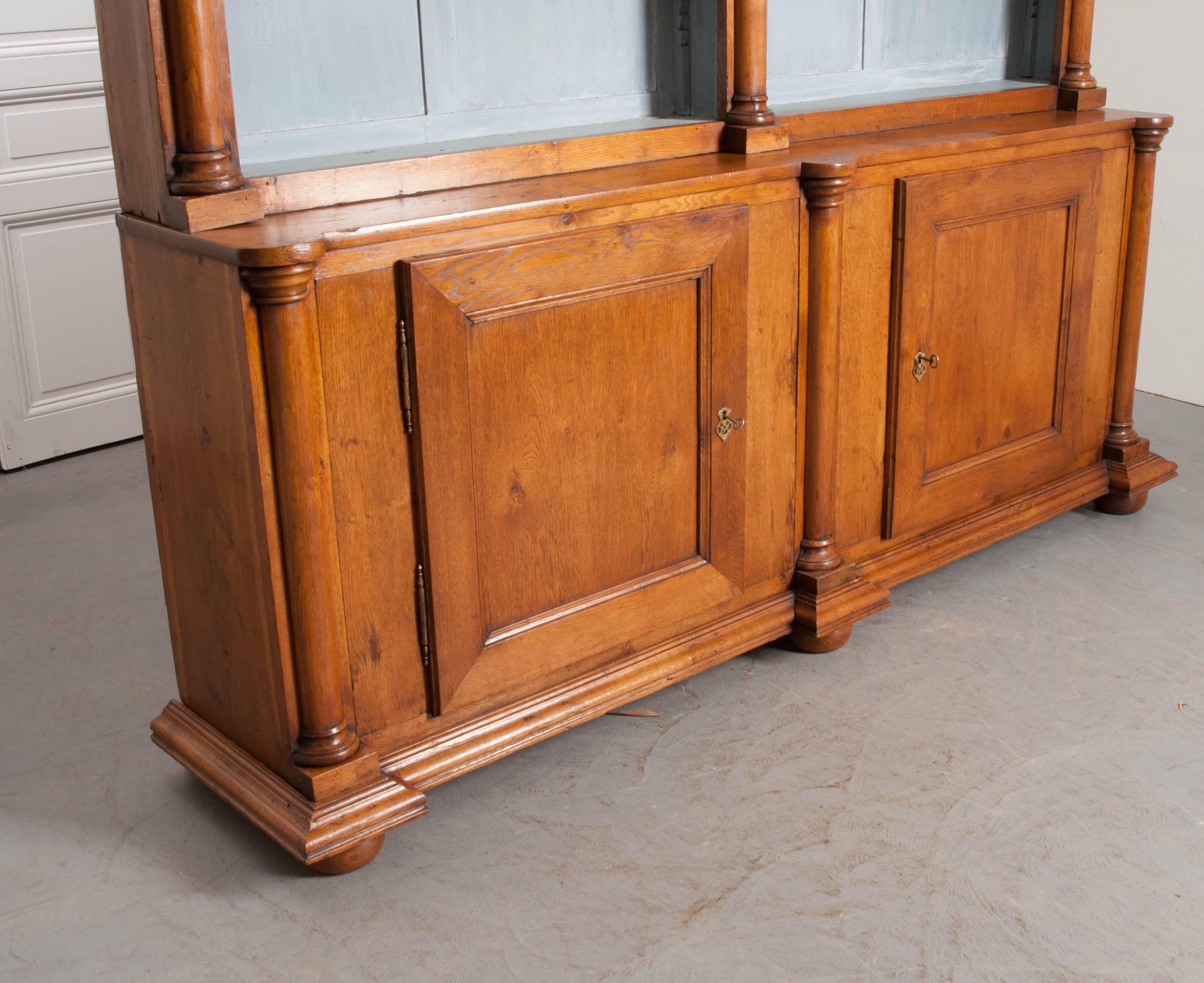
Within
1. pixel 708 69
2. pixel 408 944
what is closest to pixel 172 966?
pixel 408 944

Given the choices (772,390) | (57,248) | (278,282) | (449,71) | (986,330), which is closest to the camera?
(278,282)

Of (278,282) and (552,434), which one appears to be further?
(552,434)

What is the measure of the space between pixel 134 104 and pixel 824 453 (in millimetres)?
1389

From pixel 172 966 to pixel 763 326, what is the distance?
57.2 inches

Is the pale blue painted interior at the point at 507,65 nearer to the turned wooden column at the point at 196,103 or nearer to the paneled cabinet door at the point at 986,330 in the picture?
the turned wooden column at the point at 196,103

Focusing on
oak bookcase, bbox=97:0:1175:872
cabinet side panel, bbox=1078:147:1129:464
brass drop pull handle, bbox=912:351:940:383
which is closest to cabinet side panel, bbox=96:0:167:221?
oak bookcase, bbox=97:0:1175:872

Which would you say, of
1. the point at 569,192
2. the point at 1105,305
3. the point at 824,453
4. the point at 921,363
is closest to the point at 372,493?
the point at 569,192

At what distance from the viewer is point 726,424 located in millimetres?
2393

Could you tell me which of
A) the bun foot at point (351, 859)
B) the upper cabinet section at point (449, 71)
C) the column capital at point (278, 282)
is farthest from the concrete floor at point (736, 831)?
the upper cabinet section at point (449, 71)

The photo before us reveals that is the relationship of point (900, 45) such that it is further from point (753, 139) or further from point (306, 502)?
point (306, 502)

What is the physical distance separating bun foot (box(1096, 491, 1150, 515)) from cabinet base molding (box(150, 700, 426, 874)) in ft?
6.62

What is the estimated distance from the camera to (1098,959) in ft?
5.86

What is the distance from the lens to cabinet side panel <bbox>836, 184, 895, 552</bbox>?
8.29 feet

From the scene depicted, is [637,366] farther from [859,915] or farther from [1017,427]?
[1017,427]
